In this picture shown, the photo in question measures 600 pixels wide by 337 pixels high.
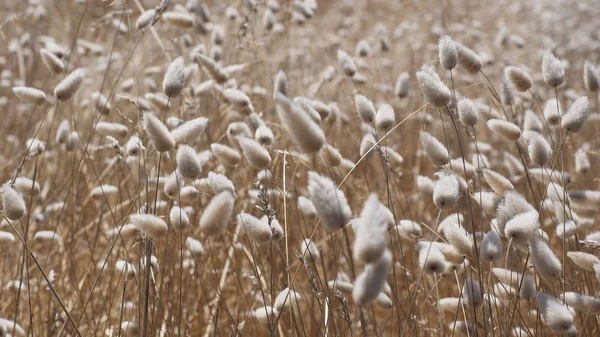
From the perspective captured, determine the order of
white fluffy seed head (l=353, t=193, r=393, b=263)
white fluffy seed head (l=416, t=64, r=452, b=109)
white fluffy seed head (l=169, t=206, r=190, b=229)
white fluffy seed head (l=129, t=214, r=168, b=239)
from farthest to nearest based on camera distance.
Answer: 1. white fluffy seed head (l=169, t=206, r=190, b=229)
2. white fluffy seed head (l=416, t=64, r=452, b=109)
3. white fluffy seed head (l=129, t=214, r=168, b=239)
4. white fluffy seed head (l=353, t=193, r=393, b=263)

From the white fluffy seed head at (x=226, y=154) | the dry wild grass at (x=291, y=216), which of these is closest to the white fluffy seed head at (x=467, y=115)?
the dry wild grass at (x=291, y=216)

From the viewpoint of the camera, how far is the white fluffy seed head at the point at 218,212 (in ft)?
2.69

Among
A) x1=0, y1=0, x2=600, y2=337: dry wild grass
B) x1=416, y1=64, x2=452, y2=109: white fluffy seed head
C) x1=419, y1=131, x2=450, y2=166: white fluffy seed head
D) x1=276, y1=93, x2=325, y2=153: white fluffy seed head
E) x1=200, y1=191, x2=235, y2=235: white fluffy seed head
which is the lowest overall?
x1=0, y1=0, x2=600, y2=337: dry wild grass

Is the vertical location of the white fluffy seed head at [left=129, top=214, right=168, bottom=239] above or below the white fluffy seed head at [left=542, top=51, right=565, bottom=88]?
below

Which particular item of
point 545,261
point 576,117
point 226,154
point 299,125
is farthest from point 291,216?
point 299,125

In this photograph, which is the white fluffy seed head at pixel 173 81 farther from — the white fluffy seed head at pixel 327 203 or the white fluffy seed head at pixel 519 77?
the white fluffy seed head at pixel 519 77

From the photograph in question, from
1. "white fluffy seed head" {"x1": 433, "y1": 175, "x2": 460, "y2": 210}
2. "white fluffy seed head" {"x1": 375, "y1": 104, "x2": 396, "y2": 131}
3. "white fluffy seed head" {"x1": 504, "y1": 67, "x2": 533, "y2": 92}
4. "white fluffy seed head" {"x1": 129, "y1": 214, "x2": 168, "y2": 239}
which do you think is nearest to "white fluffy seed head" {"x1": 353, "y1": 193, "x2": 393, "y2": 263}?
"white fluffy seed head" {"x1": 433, "y1": 175, "x2": 460, "y2": 210}

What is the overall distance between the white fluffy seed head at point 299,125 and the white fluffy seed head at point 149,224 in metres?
0.30

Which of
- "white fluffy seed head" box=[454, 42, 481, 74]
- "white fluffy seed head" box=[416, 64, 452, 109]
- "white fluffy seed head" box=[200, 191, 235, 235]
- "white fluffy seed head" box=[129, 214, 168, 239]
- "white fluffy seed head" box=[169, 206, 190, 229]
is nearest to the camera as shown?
"white fluffy seed head" box=[200, 191, 235, 235]

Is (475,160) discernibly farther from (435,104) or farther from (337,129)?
(337,129)

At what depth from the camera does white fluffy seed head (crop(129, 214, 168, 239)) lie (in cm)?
94

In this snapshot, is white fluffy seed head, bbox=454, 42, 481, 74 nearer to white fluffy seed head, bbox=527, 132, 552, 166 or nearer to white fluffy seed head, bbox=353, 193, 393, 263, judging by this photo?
white fluffy seed head, bbox=527, 132, 552, 166

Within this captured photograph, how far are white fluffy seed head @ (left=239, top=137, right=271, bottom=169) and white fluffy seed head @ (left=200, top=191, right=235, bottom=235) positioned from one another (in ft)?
0.62

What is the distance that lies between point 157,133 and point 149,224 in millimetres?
139
